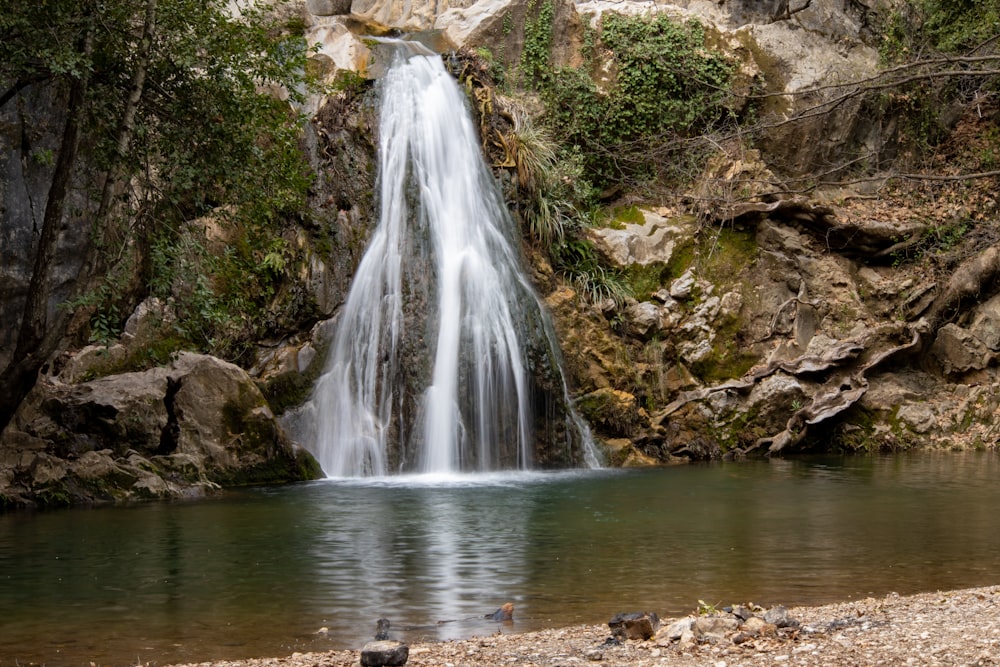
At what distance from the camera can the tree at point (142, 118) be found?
1049 centimetres

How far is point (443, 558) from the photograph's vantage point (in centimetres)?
844

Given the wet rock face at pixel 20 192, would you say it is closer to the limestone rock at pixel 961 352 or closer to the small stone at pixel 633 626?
the small stone at pixel 633 626

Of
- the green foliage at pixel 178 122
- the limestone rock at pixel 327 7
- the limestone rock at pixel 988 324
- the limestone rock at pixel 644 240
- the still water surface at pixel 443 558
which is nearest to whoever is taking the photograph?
the still water surface at pixel 443 558

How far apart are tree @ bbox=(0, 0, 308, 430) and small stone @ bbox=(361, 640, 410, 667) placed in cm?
662

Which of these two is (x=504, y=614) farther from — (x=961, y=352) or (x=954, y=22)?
(x=954, y=22)

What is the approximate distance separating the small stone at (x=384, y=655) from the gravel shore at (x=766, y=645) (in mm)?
75

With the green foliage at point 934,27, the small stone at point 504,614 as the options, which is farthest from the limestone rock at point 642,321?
the small stone at point 504,614

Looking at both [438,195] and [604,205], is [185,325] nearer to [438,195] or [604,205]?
[438,195]

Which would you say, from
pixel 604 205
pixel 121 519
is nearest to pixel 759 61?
pixel 604 205

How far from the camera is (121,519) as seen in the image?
10578 mm

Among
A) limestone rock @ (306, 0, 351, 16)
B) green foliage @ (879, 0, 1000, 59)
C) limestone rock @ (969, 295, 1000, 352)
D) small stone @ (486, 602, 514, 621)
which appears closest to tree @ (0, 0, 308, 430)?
small stone @ (486, 602, 514, 621)

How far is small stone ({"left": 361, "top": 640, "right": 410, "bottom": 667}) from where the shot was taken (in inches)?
195

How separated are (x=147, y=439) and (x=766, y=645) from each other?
32.1 ft

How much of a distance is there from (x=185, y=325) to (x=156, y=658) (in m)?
6.30
